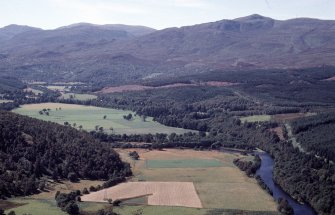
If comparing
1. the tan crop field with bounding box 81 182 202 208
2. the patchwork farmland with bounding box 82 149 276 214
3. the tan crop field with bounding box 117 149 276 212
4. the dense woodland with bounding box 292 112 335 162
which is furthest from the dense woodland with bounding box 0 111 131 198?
A: the dense woodland with bounding box 292 112 335 162

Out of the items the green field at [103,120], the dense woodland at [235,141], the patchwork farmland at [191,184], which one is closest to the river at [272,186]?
the dense woodland at [235,141]

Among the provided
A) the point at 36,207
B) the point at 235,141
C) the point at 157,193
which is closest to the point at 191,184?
the point at 157,193

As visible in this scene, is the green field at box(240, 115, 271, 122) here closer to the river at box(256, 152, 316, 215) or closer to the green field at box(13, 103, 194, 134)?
the green field at box(13, 103, 194, 134)

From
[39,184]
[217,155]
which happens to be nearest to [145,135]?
[217,155]

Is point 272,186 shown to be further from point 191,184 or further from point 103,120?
point 103,120

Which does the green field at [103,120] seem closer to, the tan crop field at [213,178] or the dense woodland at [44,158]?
the tan crop field at [213,178]
